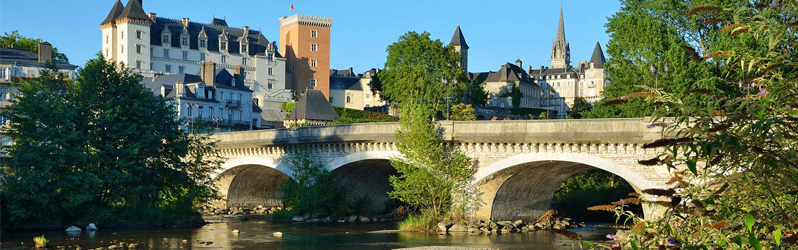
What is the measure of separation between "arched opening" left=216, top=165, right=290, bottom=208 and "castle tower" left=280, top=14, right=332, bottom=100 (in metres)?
62.1

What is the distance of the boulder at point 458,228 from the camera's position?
31.0 meters

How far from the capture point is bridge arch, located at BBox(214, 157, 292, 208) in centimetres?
4488

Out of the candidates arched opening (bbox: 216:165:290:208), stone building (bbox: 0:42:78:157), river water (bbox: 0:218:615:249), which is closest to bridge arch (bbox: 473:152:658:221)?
river water (bbox: 0:218:615:249)

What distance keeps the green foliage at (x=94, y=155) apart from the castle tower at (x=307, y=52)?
74.8m

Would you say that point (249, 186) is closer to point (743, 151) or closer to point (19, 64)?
point (19, 64)

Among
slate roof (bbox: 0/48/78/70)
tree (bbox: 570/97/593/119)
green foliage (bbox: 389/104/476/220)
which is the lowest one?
green foliage (bbox: 389/104/476/220)

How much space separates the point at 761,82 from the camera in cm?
832

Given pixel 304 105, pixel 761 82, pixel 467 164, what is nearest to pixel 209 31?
pixel 304 105

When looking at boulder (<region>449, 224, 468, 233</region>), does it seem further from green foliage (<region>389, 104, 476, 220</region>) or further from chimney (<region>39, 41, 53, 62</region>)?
chimney (<region>39, 41, 53, 62</region>)

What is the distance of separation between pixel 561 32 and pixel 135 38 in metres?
121

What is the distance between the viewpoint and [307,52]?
112 metres

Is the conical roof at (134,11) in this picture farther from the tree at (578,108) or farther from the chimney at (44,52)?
the tree at (578,108)

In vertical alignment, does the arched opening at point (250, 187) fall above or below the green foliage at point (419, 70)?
below

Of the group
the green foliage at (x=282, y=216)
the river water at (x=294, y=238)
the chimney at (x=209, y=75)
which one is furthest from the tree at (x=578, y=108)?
the river water at (x=294, y=238)
